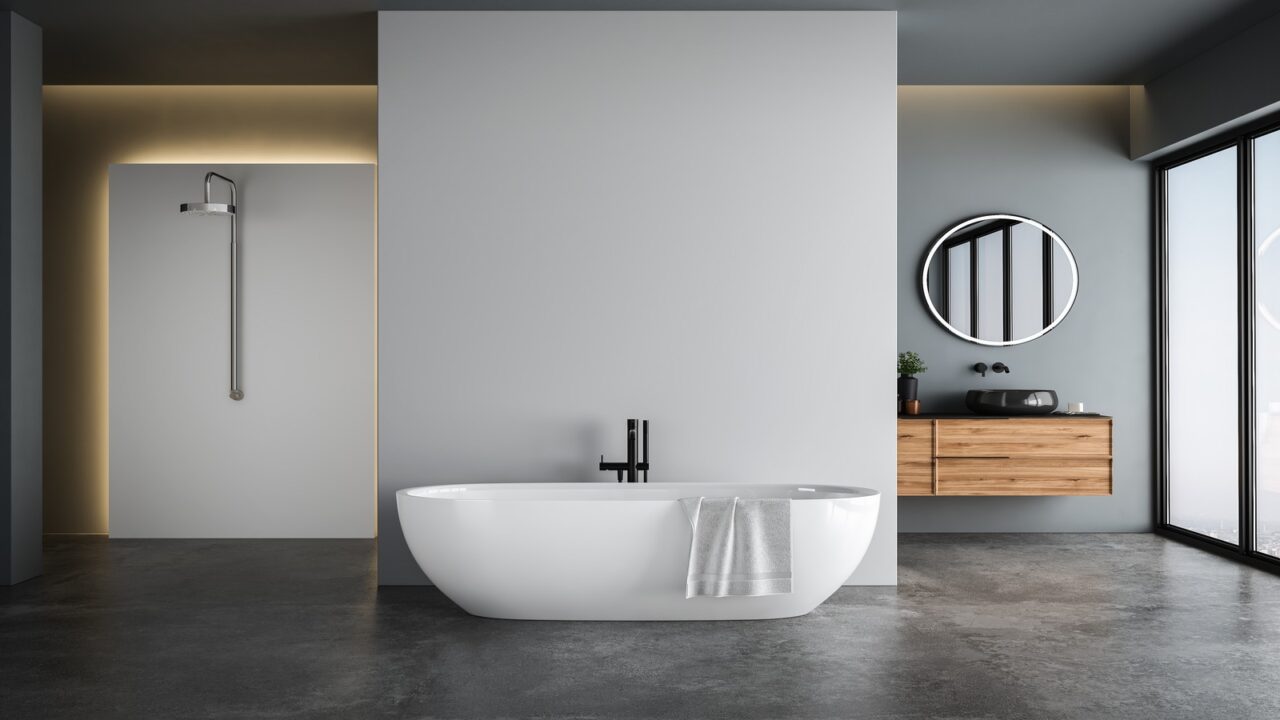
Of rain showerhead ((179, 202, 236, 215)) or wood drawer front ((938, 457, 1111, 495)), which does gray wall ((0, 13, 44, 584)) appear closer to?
rain showerhead ((179, 202, 236, 215))

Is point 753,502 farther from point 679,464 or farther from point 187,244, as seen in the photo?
point 187,244

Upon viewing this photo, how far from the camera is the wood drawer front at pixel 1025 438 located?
536cm

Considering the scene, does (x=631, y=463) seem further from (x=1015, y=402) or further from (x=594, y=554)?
(x=1015, y=402)

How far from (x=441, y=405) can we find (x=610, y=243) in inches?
43.2

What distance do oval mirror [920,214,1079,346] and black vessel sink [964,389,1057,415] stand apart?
463mm

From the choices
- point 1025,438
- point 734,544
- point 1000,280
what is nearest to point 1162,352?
point 1000,280

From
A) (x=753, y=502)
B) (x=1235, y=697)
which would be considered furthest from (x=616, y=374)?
(x=1235, y=697)

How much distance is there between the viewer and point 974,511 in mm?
5961

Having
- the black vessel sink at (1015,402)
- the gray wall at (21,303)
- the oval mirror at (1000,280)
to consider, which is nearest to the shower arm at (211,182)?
the gray wall at (21,303)

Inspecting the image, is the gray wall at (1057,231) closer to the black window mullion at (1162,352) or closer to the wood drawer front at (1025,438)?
the black window mullion at (1162,352)

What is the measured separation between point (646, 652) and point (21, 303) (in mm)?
3489

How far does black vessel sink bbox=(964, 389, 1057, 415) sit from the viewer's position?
554 cm

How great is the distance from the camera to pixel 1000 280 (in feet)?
19.5

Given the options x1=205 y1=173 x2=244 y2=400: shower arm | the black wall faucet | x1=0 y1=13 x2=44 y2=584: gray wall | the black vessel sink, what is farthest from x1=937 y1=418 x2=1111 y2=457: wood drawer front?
x1=0 y1=13 x2=44 y2=584: gray wall
